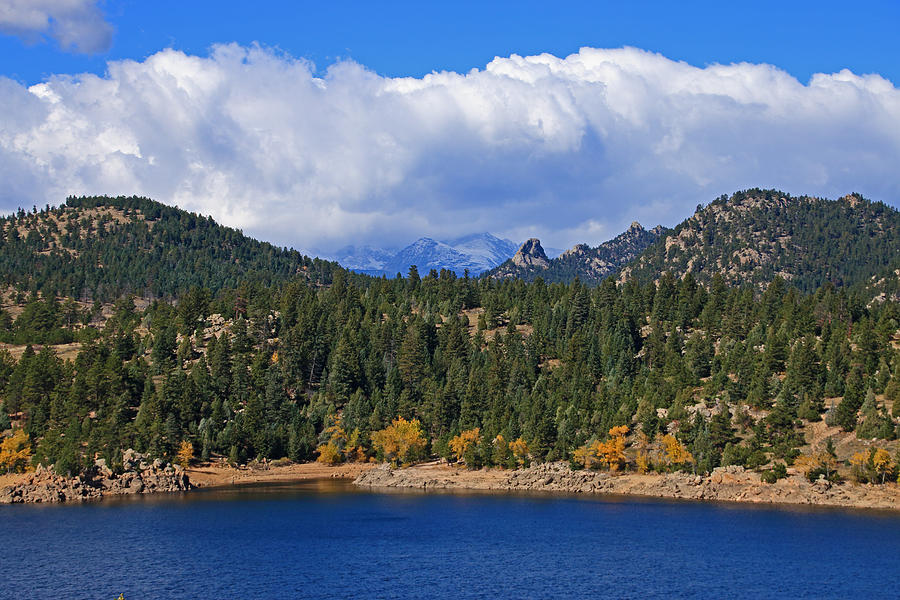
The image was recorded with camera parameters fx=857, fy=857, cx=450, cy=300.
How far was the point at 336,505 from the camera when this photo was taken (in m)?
130

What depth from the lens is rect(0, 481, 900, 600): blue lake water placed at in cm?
8038

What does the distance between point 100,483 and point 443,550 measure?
72337mm

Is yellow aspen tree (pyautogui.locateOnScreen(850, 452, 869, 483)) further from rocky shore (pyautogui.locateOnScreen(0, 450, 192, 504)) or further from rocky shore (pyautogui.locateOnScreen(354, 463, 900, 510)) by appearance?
rocky shore (pyautogui.locateOnScreen(0, 450, 192, 504))

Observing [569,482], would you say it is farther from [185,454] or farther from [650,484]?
[185,454]

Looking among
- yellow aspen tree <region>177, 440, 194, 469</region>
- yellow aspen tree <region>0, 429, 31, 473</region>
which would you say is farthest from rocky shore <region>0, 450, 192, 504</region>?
yellow aspen tree <region>0, 429, 31, 473</region>

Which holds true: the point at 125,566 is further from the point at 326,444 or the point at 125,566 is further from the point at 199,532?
the point at 326,444

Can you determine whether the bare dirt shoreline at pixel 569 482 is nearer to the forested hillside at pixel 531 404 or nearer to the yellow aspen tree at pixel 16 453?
the forested hillside at pixel 531 404

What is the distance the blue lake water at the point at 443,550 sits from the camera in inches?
3164

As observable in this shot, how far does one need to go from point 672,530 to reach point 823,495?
115 feet

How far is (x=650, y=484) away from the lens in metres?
143

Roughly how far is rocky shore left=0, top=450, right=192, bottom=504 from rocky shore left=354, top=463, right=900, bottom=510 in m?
34.2

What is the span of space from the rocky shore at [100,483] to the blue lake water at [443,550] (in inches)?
271

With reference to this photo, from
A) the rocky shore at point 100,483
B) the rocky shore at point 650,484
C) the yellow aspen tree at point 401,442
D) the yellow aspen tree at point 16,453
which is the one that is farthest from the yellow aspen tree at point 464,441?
the yellow aspen tree at point 16,453

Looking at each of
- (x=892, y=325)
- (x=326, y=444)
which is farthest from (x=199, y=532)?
(x=892, y=325)
